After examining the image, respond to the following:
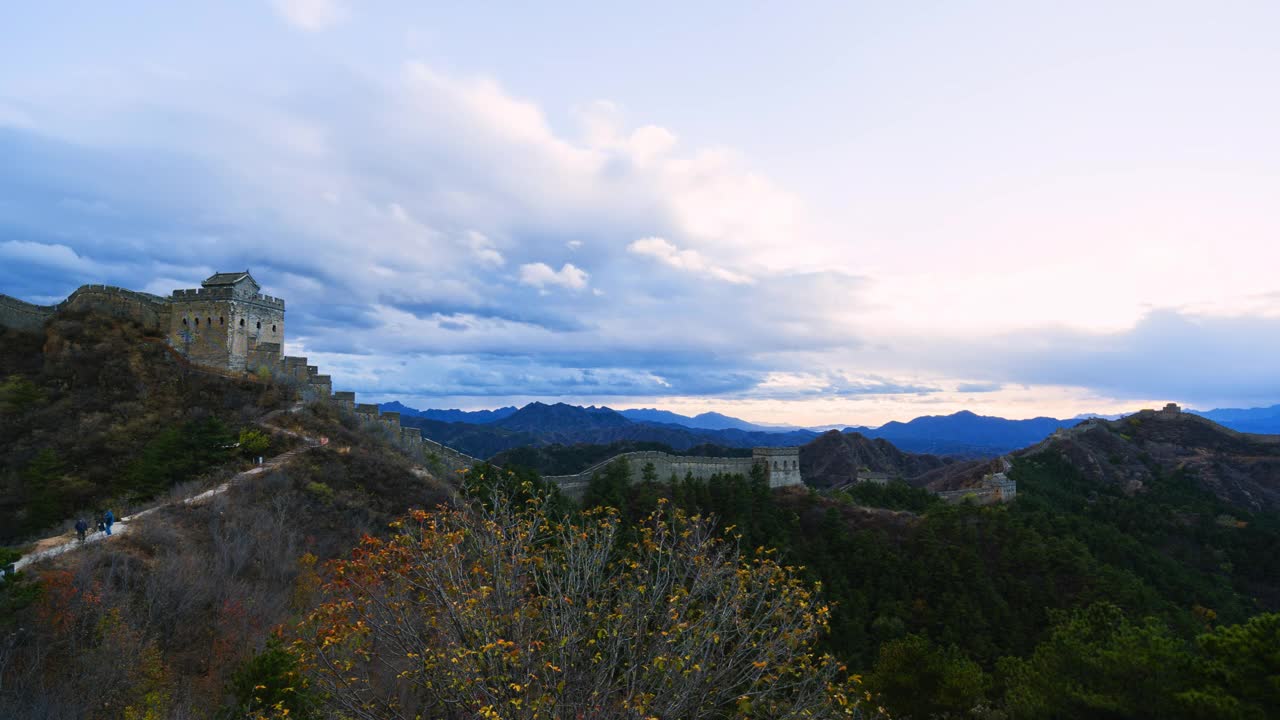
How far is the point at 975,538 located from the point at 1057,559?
5713mm

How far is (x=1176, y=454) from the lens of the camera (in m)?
102

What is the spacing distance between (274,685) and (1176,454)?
133 meters

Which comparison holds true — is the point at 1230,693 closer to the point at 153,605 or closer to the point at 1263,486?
the point at 153,605

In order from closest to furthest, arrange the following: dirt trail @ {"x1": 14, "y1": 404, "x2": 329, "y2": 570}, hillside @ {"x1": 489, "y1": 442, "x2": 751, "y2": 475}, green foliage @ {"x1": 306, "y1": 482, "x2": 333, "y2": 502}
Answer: dirt trail @ {"x1": 14, "y1": 404, "x2": 329, "y2": 570} → green foliage @ {"x1": 306, "y1": 482, "x2": 333, "y2": 502} → hillside @ {"x1": 489, "y1": 442, "x2": 751, "y2": 475}

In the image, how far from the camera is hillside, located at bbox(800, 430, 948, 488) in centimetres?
14725

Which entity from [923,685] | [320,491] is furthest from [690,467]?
[923,685]

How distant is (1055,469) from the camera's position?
311 ft

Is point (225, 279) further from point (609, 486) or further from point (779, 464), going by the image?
point (779, 464)

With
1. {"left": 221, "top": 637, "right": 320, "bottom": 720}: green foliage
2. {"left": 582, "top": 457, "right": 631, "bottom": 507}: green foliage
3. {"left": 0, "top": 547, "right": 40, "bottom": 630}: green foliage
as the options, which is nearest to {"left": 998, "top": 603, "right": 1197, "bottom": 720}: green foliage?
{"left": 221, "top": 637, "right": 320, "bottom": 720}: green foliage

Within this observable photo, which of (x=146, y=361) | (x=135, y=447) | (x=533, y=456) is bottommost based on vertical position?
(x=533, y=456)

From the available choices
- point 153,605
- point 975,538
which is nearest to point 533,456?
point 975,538

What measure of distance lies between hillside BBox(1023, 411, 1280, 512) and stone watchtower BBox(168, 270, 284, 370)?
11000 cm

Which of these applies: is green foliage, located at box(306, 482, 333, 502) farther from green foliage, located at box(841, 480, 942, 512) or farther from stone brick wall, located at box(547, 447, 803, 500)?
green foliage, located at box(841, 480, 942, 512)

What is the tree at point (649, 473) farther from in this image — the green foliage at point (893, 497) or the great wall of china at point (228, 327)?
the green foliage at point (893, 497)
